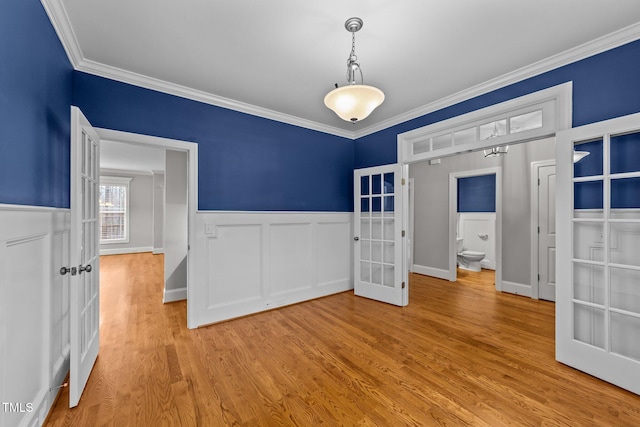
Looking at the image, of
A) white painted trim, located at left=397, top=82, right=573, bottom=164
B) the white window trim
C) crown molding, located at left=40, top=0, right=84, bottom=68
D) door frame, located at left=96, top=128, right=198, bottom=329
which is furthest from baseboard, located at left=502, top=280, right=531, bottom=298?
the white window trim

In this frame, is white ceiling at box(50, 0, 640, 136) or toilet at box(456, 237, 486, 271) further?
toilet at box(456, 237, 486, 271)

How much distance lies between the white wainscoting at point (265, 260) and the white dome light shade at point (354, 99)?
1950 mm

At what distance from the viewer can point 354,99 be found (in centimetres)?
173

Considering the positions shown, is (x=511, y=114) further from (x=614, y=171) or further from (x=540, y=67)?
(x=614, y=171)

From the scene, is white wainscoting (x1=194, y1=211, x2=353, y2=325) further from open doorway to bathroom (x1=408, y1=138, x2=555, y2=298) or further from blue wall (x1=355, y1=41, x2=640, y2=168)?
blue wall (x1=355, y1=41, x2=640, y2=168)

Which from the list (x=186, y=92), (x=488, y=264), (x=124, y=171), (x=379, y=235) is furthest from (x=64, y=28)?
(x=124, y=171)

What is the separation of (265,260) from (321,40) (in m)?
2.46

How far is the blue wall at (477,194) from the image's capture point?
5.78 m

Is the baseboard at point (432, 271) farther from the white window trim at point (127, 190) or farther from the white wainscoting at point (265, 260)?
the white window trim at point (127, 190)

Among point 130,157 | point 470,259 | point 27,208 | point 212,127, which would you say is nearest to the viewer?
point 27,208

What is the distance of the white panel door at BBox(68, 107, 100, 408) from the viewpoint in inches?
65.9

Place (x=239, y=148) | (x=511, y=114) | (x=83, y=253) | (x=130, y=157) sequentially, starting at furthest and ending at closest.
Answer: (x=130, y=157), (x=239, y=148), (x=511, y=114), (x=83, y=253)

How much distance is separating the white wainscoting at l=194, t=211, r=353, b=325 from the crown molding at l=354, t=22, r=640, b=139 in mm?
1924

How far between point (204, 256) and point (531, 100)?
11.8 ft
